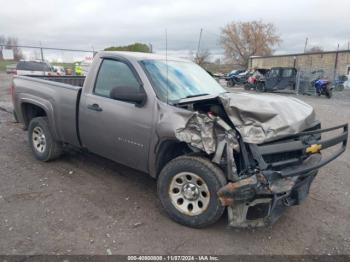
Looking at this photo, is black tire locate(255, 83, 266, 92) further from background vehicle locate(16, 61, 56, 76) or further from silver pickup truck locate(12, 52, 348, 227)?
silver pickup truck locate(12, 52, 348, 227)

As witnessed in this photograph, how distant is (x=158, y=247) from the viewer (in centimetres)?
304

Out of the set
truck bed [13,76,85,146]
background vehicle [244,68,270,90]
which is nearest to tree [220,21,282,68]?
background vehicle [244,68,270,90]

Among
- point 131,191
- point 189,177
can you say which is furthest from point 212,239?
point 131,191

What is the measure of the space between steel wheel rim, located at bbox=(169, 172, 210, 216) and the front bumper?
0.31 meters

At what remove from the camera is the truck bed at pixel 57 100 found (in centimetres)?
442

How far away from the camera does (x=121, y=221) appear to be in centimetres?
349

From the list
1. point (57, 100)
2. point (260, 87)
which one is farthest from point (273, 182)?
point (260, 87)

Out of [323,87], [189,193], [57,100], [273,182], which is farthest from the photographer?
[323,87]

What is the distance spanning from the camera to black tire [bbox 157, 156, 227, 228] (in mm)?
3117

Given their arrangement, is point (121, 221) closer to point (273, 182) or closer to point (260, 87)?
point (273, 182)

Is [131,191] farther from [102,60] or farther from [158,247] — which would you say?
[102,60]

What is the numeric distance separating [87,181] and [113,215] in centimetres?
112

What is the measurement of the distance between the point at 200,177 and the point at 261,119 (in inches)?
33.9

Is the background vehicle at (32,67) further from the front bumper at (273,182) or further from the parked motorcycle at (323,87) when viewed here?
the parked motorcycle at (323,87)
